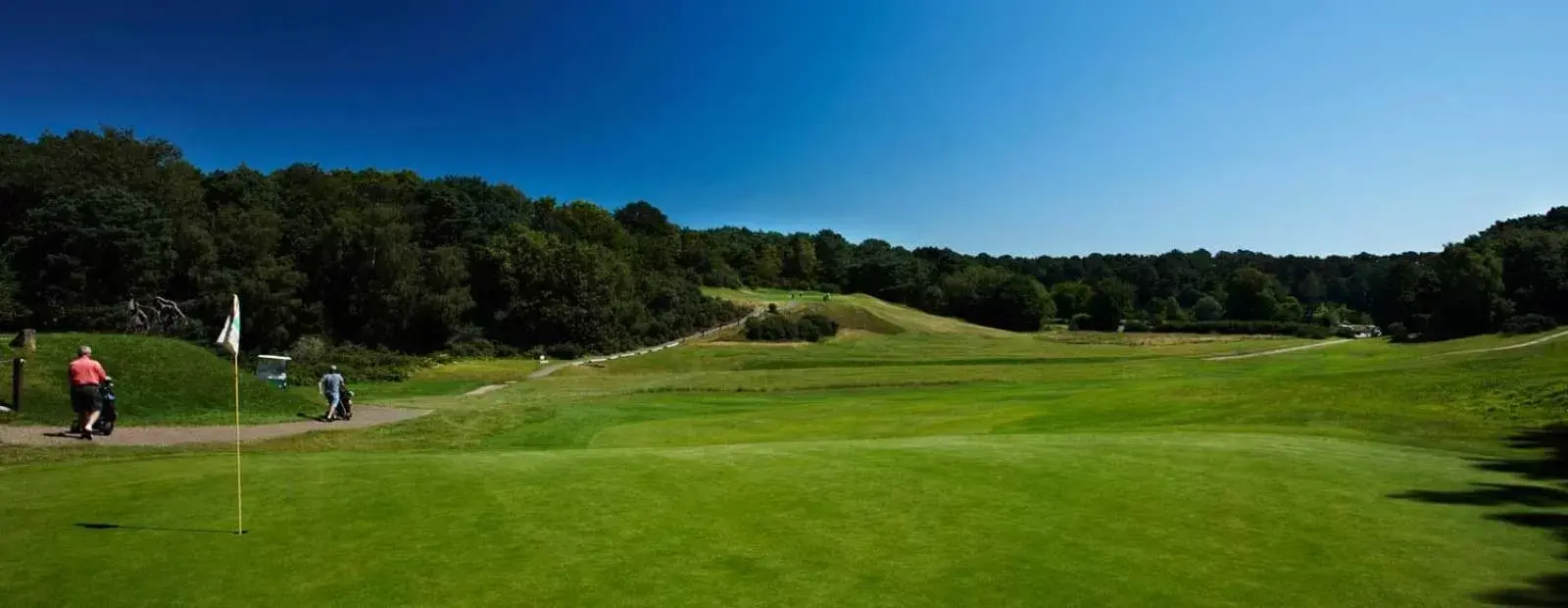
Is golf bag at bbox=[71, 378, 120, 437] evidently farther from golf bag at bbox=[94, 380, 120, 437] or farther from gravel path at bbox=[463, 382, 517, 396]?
gravel path at bbox=[463, 382, 517, 396]

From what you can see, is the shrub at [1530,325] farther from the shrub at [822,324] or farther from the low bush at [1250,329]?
the shrub at [822,324]

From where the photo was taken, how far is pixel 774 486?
12297 millimetres

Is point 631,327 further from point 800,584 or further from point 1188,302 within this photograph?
point 1188,302

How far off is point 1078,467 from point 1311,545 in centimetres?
462

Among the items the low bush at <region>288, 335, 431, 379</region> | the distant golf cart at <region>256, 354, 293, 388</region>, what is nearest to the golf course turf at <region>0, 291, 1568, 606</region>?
the distant golf cart at <region>256, 354, 293, 388</region>

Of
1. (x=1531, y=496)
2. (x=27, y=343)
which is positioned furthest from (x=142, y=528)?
(x=27, y=343)

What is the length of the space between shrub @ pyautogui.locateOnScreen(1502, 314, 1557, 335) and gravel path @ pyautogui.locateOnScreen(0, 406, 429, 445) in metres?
85.6

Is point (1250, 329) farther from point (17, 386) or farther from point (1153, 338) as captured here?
point (17, 386)

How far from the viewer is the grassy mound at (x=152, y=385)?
77.7 ft

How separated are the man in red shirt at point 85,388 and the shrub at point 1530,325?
90996 mm

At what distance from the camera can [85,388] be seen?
20562 millimetres

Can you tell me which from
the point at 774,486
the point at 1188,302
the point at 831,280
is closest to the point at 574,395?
the point at 774,486

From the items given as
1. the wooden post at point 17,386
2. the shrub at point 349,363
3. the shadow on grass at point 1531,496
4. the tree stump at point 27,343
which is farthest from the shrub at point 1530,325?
the tree stump at point 27,343

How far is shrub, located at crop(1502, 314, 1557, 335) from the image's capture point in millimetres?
69688
